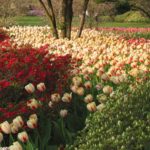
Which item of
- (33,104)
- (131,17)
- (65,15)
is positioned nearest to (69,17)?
(65,15)

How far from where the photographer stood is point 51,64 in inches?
355

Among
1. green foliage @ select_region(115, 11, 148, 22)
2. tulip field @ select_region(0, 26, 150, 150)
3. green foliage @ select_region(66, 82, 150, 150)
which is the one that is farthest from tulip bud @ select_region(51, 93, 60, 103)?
green foliage @ select_region(115, 11, 148, 22)

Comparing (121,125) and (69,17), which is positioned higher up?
(121,125)

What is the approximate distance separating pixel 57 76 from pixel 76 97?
0.48m

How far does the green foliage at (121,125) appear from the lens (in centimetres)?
504

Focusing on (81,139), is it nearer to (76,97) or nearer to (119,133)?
(119,133)

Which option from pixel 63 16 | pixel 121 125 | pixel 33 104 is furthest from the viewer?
pixel 63 16

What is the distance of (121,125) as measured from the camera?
5.48m

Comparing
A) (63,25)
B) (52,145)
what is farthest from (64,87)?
(63,25)

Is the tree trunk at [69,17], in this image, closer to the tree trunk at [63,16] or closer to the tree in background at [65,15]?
the tree in background at [65,15]

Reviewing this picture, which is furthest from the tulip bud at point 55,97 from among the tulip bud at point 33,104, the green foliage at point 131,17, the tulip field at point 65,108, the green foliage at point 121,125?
the green foliage at point 131,17

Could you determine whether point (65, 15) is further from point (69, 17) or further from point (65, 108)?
point (65, 108)

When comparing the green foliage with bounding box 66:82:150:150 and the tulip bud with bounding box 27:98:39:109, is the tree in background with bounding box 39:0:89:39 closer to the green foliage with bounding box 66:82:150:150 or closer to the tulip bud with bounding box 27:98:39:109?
the tulip bud with bounding box 27:98:39:109

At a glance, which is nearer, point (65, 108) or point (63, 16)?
point (65, 108)
